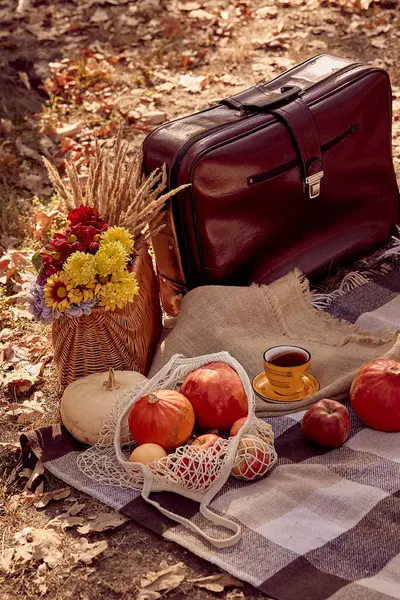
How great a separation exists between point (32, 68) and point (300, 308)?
3546 millimetres

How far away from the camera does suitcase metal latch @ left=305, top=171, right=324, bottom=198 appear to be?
339 cm

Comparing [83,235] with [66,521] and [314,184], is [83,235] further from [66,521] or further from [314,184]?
[314,184]

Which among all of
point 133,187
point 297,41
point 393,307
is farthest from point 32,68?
point 393,307

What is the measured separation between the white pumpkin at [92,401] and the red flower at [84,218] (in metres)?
0.55

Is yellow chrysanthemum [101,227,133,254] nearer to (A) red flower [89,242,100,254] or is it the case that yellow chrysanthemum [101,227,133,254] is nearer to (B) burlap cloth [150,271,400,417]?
(A) red flower [89,242,100,254]

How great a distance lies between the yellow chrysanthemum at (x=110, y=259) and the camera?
2783mm

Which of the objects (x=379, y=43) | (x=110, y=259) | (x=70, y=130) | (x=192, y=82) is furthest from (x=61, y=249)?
(x=379, y=43)

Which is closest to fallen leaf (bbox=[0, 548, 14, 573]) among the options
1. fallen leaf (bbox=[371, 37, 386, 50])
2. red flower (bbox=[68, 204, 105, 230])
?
red flower (bbox=[68, 204, 105, 230])

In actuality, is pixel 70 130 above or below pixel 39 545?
above

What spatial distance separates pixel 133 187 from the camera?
3.10m

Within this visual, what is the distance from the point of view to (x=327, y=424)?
2562 millimetres

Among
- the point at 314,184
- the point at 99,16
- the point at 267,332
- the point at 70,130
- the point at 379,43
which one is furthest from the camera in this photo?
the point at 99,16

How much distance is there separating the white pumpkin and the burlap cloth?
0.25 meters

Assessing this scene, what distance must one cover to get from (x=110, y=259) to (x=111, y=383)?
0.43m
